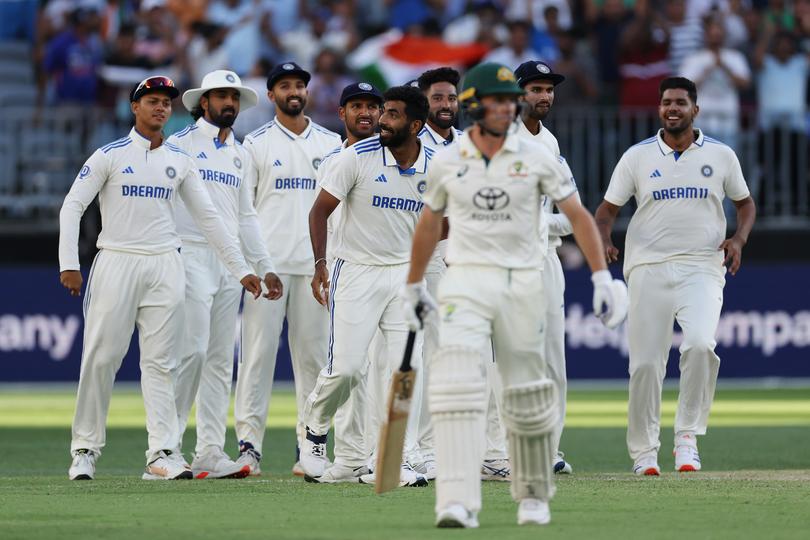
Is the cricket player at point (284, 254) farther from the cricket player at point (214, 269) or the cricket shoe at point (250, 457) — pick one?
the cricket player at point (214, 269)

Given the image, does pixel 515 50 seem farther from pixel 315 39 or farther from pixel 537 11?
pixel 315 39

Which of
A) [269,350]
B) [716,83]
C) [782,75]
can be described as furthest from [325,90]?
[269,350]

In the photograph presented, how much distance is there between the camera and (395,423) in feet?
25.5

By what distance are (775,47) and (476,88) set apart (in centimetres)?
1282

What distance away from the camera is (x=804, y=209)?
18.9 m

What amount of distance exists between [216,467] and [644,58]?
10616 mm

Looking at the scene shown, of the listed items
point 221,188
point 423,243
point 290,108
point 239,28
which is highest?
point 239,28

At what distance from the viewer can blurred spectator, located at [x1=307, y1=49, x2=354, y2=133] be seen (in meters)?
19.4

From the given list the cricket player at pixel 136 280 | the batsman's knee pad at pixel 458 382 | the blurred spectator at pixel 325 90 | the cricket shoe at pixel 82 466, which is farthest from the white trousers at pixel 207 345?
the blurred spectator at pixel 325 90

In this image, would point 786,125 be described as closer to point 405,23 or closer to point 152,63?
point 405,23

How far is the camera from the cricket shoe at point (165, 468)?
995 centimetres

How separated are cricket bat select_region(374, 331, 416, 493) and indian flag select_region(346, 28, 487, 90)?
12080 millimetres

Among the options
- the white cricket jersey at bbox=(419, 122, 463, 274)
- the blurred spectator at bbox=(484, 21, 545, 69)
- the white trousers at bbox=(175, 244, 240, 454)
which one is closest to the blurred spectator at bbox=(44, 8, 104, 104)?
the blurred spectator at bbox=(484, 21, 545, 69)

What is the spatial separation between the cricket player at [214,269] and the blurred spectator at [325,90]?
826cm
